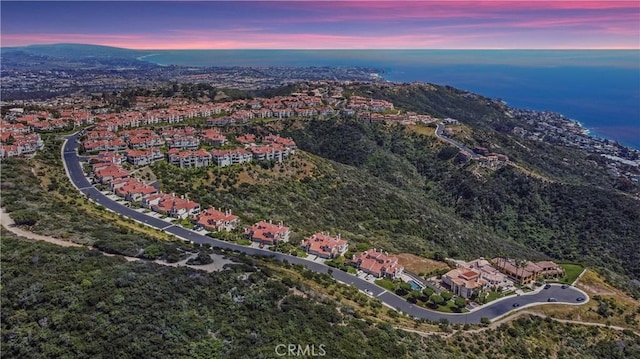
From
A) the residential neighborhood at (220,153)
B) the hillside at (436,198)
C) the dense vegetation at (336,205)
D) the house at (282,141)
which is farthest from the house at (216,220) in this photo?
the house at (282,141)

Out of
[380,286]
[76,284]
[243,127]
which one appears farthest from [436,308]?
[243,127]

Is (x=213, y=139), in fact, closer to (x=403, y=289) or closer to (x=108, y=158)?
(x=108, y=158)

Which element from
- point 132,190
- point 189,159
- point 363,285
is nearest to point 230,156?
point 189,159

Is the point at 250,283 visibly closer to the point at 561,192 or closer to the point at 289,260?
the point at 289,260

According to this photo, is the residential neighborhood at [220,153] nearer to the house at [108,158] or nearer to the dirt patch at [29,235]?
the house at [108,158]

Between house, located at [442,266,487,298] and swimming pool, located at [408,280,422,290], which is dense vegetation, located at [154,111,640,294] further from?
house, located at [442,266,487,298]
